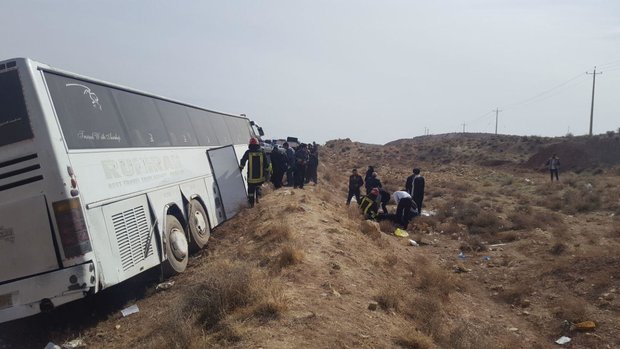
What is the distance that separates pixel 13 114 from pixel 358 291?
4888mm

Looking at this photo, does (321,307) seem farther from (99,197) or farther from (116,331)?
(99,197)

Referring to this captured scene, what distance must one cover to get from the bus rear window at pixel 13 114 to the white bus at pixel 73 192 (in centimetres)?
1

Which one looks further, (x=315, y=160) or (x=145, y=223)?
(x=315, y=160)

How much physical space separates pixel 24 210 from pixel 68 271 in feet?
2.75

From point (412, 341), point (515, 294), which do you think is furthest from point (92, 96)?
point (515, 294)

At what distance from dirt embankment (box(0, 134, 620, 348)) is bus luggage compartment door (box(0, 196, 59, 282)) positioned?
1028 millimetres

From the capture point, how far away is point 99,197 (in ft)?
20.6

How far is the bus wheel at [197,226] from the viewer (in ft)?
31.0

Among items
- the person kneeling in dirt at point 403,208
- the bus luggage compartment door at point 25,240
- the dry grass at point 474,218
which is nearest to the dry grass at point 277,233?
the bus luggage compartment door at point 25,240

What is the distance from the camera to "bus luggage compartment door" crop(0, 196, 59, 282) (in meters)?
5.61

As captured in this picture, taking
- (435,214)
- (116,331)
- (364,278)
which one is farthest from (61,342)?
(435,214)

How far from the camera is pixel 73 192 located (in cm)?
570

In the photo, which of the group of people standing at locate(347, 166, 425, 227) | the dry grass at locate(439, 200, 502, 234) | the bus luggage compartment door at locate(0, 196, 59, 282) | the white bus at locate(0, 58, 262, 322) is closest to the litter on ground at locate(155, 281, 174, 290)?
the white bus at locate(0, 58, 262, 322)

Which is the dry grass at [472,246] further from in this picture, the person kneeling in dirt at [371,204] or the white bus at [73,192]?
the white bus at [73,192]
